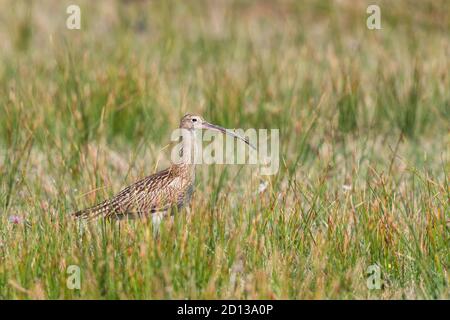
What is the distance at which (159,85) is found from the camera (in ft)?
26.9

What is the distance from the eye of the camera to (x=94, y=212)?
5.27 metres

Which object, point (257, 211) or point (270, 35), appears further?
point (270, 35)

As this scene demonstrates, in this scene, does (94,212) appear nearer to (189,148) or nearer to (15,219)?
(15,219)

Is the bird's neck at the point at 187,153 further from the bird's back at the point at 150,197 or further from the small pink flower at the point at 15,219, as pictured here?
the small pink flower at the point at 15,219

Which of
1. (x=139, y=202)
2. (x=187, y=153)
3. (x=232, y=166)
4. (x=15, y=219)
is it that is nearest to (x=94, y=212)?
(x=139, y=202)

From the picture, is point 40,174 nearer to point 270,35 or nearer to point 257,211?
point 257,211

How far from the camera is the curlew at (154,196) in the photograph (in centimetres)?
527

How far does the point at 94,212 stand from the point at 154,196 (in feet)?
1.09

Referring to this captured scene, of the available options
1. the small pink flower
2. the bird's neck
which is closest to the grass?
the small pink flower

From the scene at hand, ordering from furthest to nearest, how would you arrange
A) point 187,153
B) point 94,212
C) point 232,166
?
point 232,166, point 187,153, point 94,212

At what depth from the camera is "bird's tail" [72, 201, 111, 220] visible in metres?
5.22

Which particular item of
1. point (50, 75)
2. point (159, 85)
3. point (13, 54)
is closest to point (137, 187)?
point (159, 85)

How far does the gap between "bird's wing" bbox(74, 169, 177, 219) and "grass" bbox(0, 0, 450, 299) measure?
0.10 meters

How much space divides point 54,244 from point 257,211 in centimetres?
115
